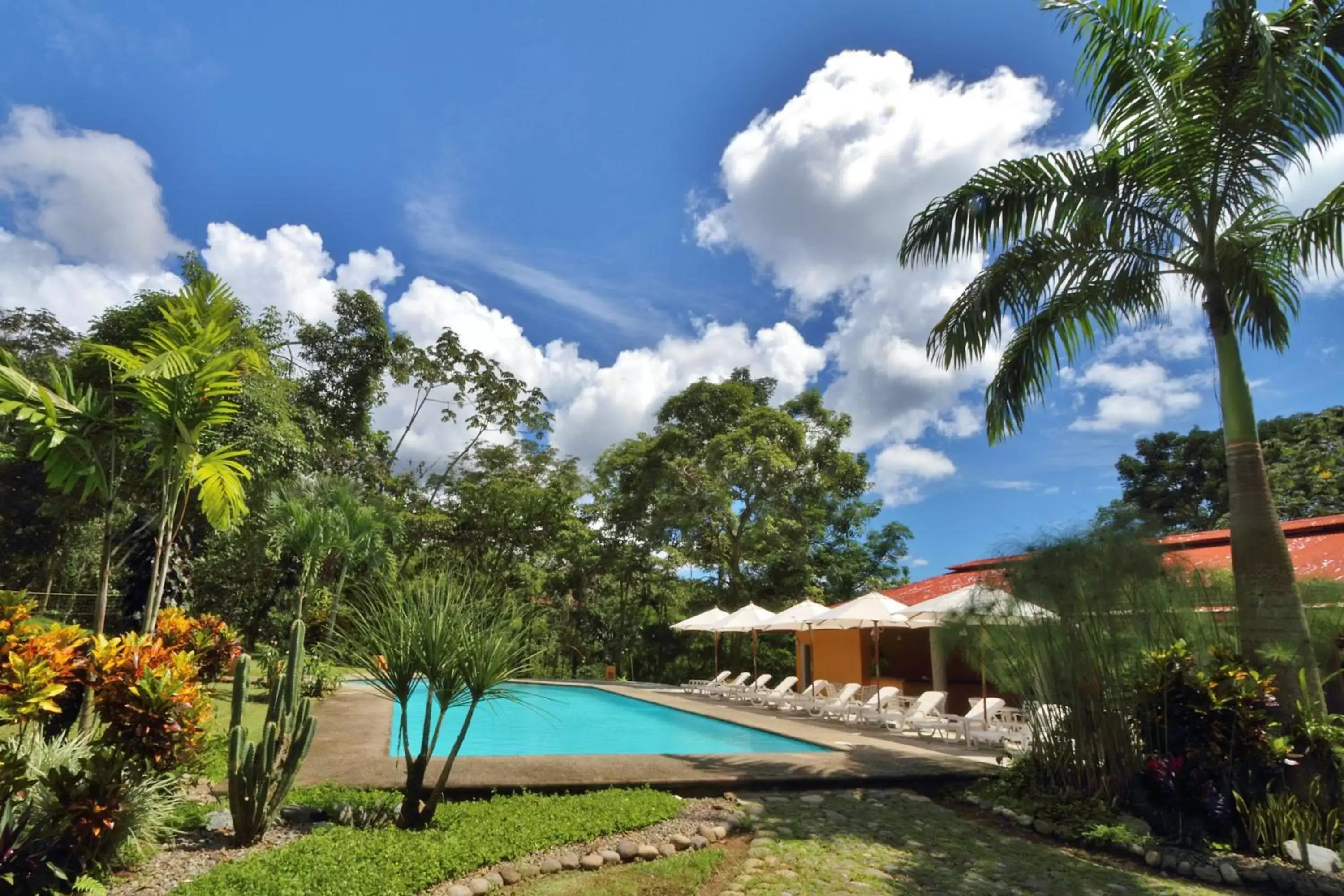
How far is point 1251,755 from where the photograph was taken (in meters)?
6.17

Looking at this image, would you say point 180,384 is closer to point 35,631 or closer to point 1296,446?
point 35,631

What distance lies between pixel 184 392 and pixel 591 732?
11891 mm

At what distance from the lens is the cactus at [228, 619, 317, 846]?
478 centimetres

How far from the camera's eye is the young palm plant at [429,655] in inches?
210

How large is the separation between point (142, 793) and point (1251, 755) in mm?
8415

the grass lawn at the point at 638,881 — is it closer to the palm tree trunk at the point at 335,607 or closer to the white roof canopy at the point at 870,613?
the palm tree trunk at the point at 335,607

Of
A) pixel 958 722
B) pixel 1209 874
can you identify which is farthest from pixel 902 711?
pixel 1209 874

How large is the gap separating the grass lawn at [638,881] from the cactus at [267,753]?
1.89m

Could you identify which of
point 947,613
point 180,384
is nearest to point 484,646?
point 180,384

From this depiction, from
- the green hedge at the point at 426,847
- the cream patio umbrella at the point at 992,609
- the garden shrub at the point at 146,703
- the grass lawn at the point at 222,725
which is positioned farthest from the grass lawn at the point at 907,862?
the grass lawn at the point at 222,725

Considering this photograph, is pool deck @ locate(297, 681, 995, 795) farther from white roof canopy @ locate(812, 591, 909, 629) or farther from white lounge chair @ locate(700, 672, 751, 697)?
white lounge chair @ locate(700, 672, 751, 697)

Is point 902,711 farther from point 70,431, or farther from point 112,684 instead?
point 70,431

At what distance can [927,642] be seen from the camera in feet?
70.5

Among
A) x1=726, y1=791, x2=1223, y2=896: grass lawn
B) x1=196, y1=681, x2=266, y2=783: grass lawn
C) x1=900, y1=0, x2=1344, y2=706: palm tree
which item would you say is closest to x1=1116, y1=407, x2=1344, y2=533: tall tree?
x1=900, y1=0, x2=1344, y2=706: palm tree
